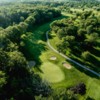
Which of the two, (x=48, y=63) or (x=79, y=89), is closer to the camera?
(x=79, y=89)

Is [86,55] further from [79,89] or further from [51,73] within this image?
[79,89]

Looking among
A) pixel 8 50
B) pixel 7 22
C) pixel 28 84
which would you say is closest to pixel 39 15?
pixel 7 22

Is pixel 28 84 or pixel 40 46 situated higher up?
pixel 28 84

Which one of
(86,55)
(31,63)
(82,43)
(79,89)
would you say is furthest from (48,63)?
(82,43)

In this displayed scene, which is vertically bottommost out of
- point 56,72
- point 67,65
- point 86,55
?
point 67,65

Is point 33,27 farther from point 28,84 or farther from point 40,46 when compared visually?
point 28,84

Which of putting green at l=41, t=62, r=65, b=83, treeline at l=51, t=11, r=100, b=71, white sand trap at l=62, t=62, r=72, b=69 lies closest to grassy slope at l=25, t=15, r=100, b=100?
putting green at l=41, t=62, r=65, b=83

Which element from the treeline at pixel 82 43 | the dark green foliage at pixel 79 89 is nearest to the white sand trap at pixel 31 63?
the treeline at pixel 82 43

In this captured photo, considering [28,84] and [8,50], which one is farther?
[8,50]
